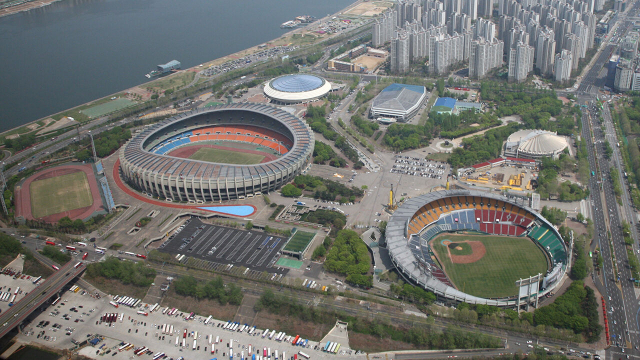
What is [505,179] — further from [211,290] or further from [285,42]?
[285,42]

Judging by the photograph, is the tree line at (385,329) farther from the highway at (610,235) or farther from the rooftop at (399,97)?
the rooftop at (399,97)

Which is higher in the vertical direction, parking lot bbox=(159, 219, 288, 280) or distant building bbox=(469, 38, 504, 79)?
distant building bbox=(469, 38, 504, 79)

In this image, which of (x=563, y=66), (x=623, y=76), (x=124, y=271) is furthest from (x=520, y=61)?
(x=124, y=271)

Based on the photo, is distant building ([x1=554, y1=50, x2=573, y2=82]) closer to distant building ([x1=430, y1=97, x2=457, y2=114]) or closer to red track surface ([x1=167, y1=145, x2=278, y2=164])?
distant building ([x1=430, y1=97, x2=457, y2=114])

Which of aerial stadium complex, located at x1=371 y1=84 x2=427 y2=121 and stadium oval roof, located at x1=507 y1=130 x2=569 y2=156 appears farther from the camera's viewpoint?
aerial stadium complex, located at x1=371 y1=84 x2=427 y2=121

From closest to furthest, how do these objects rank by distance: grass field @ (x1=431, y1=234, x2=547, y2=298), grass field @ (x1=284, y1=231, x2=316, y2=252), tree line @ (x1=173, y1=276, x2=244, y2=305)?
tree line @ (x1=173, y1=276, x2=244, y2=305), grass field @ (x1=431, y1=234, x2=547, y2=298), grass field @ (x1=284, y1=231, x2=316, y2=252)

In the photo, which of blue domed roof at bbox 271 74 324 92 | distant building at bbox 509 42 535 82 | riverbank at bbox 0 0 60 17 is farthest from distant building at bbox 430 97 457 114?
riverbank at bbox 0 0 60 17

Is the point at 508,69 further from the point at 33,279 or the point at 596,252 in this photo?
the point at 33,279
